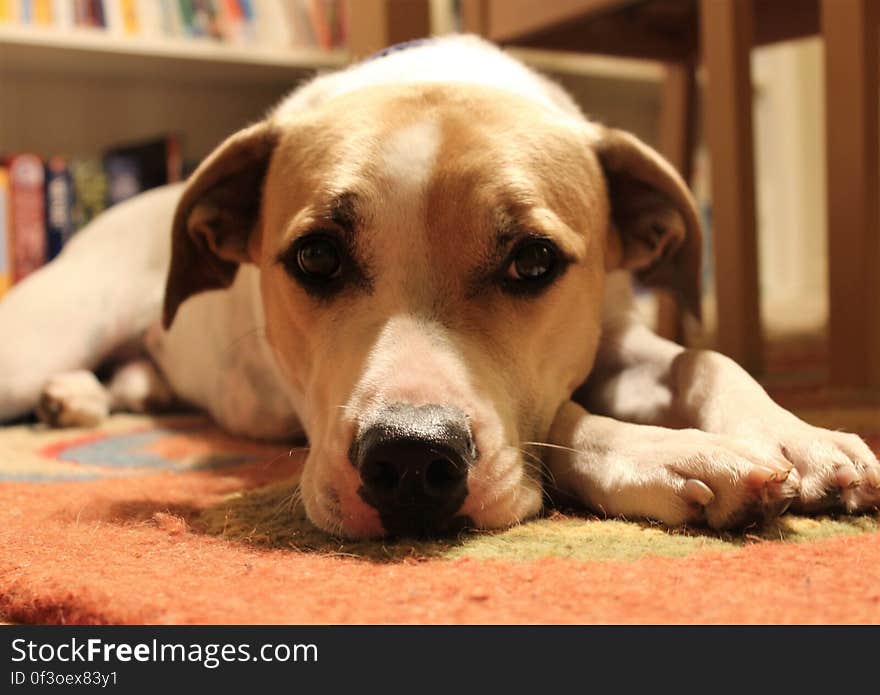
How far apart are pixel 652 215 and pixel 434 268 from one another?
49 cm

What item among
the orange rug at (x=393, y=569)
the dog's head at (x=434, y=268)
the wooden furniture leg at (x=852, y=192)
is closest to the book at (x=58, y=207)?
the dog's head at (x=434, y=268)

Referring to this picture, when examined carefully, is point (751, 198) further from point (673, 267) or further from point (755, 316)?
point (673, 267)

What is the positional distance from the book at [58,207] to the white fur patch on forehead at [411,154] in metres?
2.48

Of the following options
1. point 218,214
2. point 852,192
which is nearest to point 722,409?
point 218,214

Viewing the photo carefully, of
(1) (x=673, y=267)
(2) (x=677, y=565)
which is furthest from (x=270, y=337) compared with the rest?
(2) (x=677, y=565)

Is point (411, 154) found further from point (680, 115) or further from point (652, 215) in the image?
point (680, 115)

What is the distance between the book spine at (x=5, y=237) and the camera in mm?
3307

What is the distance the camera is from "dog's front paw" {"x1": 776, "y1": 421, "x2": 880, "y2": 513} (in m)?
1.09

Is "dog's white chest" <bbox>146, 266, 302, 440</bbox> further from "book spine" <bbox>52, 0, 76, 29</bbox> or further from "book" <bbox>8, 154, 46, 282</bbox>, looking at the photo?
"book spine" <bbox>52, 0, 76, 29</bbox>

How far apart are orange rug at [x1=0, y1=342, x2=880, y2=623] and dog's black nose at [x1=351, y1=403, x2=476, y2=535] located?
0.12 feet

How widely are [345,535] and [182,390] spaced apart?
1.40 meters

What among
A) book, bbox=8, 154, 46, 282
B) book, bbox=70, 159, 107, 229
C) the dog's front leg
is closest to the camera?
the dog's front leg

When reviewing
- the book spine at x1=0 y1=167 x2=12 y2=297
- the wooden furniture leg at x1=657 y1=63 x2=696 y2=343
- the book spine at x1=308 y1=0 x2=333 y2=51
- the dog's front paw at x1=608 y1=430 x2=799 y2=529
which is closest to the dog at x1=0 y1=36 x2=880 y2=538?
the dog's front paw at x1=608 y1=430 x2=799 y2=529
